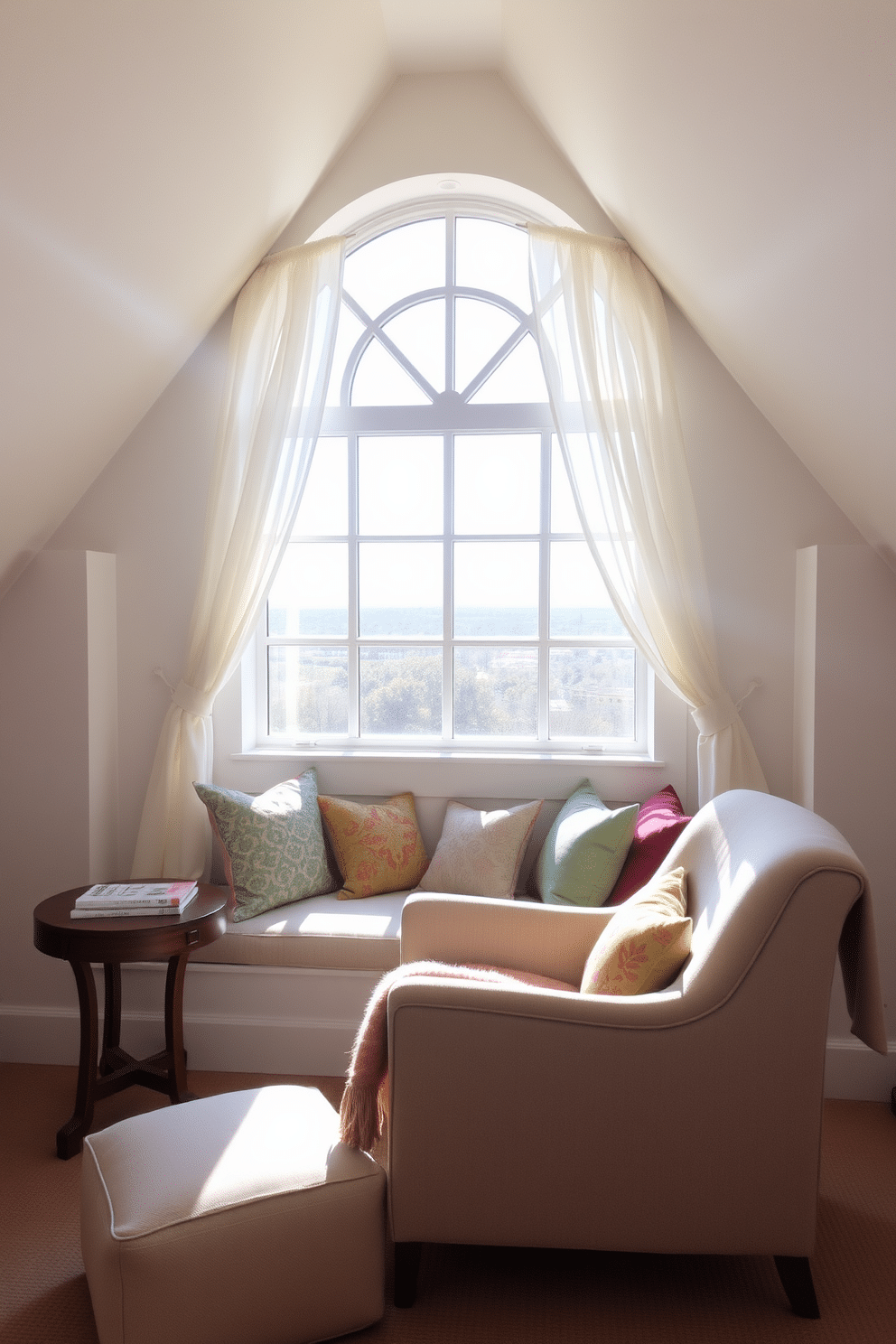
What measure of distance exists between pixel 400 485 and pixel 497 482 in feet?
1.19

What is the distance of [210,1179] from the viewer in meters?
1.79

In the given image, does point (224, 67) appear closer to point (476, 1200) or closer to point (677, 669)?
point (677, 669)

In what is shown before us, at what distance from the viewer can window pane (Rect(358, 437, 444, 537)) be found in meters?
3.59

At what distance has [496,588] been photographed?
141 inches

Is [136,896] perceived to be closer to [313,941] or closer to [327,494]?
[313,941]

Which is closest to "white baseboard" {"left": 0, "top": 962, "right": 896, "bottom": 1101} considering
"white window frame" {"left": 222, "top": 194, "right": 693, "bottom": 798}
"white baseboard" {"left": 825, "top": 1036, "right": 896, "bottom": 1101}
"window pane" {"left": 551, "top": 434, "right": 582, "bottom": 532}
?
"white baseboard" {"left": 825, "top": 1036, "right": 896, "bottom": 1101}

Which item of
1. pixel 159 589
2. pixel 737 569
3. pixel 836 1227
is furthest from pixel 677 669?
pixel 159 589

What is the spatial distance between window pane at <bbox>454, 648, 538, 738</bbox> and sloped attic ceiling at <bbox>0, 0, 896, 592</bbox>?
121cm

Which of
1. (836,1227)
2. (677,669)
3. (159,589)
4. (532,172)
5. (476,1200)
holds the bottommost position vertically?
(836,1227)

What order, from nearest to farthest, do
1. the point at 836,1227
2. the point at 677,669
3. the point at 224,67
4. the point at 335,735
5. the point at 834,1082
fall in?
the point at 836,1227
the point at 224,67
the point at 834,1082
the point at 677,669
the point at 335,735

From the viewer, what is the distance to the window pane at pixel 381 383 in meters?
3.59

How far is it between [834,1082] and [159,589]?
272 cm

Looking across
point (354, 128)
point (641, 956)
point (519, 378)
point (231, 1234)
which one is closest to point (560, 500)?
point (519, 378)

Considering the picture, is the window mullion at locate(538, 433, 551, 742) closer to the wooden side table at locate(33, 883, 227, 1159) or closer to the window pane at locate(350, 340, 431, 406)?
the window pane at locate(350, 340, 431, 406)
